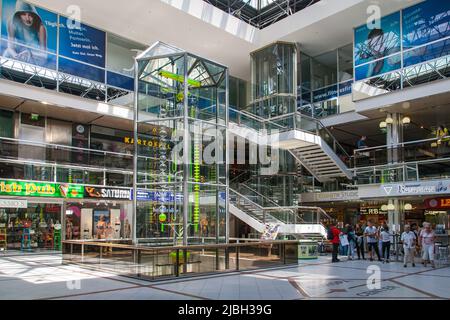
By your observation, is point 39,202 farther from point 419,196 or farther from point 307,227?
point 419,196

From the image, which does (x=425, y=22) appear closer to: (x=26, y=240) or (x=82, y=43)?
(x=82, y=43)

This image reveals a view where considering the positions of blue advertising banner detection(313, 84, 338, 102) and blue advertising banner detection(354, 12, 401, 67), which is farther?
blue advertising banner detection(313, 84, 338, 102)

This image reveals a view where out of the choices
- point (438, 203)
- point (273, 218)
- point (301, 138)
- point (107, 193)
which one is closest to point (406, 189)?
point (438, 203)

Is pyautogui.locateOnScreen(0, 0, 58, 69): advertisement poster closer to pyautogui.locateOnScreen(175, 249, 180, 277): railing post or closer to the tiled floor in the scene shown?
the tiled floor

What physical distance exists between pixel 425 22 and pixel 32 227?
20.4 meters

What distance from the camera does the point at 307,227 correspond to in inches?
818

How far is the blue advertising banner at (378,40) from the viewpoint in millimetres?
21969

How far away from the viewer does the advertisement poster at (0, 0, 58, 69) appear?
19562mm

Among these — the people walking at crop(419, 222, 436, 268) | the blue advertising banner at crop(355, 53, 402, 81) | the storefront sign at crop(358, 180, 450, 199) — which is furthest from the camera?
the blue advertising banner at crop(355, 53, 402, 81)

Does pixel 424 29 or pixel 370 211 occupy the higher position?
pixel 424 29

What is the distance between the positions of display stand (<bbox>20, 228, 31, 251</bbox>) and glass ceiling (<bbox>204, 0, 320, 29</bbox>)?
1553 cm

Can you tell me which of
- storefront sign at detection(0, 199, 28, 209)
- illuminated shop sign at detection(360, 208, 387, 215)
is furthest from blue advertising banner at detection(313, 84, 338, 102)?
storefront sign at detection(0, 199, 28, 209)

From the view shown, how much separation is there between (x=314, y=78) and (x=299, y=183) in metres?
7.02

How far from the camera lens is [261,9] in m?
A: 27.2
